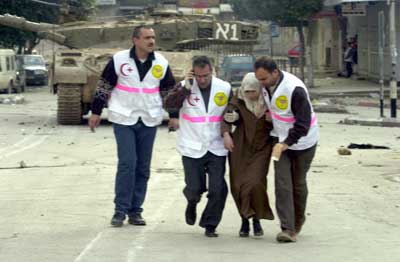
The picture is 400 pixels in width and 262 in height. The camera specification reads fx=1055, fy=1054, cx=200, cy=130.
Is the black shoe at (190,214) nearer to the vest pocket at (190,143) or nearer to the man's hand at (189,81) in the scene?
the vest pocket at (190,143)

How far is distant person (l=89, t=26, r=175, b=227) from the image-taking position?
9.70 meters

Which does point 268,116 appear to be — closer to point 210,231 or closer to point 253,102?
point 253,102

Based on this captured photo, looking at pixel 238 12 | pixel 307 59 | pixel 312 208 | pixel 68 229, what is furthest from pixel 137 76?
pixel 238 12

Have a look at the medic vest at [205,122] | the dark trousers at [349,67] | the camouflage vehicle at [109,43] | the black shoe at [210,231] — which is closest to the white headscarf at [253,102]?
the medic vest at [205,122]

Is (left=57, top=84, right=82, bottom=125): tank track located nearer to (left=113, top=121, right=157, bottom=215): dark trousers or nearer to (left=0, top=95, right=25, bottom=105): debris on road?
(left=0, top=95, right=25, bottom=105): debris on road

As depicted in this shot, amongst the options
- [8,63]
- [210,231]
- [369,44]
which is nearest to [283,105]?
[210,231]

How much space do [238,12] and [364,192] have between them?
35.5m

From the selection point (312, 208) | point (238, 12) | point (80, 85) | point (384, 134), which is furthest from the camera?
point (238, 12)

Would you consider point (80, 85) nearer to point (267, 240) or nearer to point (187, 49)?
point (187, 49)

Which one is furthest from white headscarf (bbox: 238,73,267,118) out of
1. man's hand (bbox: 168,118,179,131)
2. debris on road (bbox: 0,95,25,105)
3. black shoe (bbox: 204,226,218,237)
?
debris on road (bbox: 0,95,25,105)

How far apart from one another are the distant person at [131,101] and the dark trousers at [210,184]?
2.00 ft

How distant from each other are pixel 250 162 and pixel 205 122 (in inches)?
22.3

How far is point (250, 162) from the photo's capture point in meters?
9.14

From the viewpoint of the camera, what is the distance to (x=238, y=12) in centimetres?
4772
